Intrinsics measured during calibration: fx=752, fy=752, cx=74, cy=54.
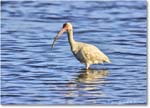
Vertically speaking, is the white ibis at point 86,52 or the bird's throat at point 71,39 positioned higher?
the bird's throat at point 71,39

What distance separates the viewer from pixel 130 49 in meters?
9.00

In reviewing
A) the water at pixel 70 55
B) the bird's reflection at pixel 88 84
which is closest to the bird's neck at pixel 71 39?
the water at pixel 70 55

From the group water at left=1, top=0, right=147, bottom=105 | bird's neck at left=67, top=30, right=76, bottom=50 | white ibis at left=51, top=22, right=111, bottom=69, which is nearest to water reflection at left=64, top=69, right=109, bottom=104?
water at left=1, top=0, right=147, bottom=105

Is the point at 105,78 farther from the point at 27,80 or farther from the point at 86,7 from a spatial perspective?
the point at 86,7

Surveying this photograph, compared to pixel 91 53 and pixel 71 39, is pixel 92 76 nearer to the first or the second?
pixel 91 53

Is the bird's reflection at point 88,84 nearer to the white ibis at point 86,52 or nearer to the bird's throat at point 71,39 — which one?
the white ibis at point 86,52

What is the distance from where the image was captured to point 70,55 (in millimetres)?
9289

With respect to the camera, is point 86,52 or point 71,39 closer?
point 86,52

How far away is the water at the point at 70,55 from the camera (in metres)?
7.79

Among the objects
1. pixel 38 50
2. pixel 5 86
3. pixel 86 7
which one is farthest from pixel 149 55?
pixel 86 7

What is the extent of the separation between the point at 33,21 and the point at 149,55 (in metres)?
4.06

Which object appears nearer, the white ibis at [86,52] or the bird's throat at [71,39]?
the white ibis at [86,52]

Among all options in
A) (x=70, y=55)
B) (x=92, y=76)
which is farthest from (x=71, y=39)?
(x=92, y=76)

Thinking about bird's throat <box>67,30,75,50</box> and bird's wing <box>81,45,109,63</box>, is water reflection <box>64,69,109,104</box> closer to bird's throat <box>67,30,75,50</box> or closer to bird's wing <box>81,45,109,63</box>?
bird's wing <box>81,45,109,63</box>
